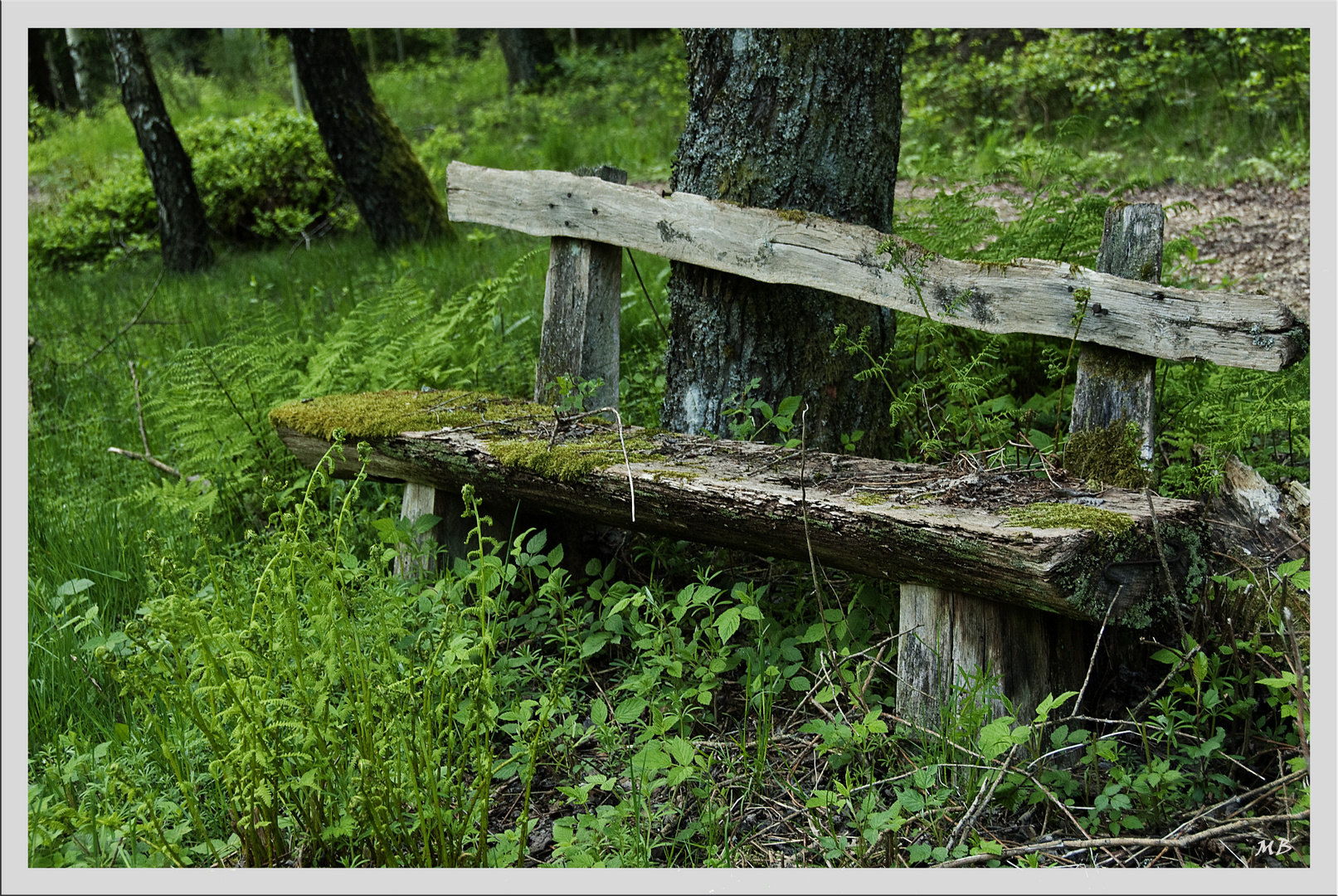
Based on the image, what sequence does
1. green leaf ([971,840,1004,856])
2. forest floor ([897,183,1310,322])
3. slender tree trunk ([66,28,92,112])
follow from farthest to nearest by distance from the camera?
slender tree trunk ([66,28,92,112]) < forest floor ([897,183,1310,322]) < green leaf ([971,840,1004,856])

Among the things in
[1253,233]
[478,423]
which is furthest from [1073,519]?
[1253,233]

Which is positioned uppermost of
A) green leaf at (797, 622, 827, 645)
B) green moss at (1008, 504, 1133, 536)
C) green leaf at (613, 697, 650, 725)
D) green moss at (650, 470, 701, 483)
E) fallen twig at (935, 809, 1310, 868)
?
green moss at (1008, 504, 1133, 536)

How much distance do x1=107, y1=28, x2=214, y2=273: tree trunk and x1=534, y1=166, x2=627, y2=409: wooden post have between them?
6086 millimetres

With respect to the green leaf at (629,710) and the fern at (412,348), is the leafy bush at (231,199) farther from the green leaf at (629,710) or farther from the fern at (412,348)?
the green leaf at (629,710)

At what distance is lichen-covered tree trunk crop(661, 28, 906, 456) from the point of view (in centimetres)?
320

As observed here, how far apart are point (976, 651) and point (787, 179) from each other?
171 centimetres

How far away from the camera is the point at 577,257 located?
3.56m

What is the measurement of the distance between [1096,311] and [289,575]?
2.15 m

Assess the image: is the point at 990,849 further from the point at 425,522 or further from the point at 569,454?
the point at 425,522

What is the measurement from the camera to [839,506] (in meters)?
2.31

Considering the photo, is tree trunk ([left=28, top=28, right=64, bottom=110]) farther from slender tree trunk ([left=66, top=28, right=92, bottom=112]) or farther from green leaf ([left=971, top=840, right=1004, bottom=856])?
green leaf ([left=971, top=840, right=1004, bottom=856])

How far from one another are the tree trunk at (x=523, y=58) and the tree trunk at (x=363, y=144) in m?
7.97

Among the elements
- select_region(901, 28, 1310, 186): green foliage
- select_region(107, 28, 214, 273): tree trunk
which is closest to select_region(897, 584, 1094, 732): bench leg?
select_region(901, 28, 1310, 186): green foliage

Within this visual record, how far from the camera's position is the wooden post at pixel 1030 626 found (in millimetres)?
2320
